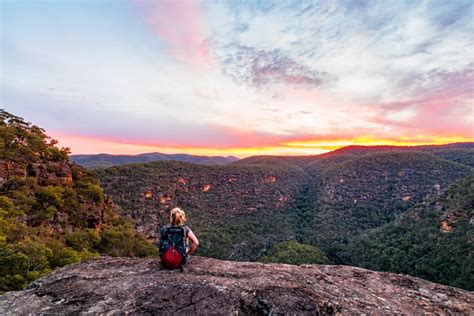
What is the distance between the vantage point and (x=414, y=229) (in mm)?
49688

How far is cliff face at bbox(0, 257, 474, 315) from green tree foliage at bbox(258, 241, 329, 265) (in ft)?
175

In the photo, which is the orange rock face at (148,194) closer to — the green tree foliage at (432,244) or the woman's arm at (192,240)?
the green tree foliage at (432,244)

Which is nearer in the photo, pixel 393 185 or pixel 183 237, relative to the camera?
pixel 183 237

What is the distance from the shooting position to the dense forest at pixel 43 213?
13.1m

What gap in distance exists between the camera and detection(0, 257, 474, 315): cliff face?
377 cm

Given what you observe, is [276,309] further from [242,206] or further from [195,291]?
[242,206]

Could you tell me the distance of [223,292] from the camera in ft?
13.2

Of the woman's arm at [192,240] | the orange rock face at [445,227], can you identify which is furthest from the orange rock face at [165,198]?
the woman's arm at [192,240]

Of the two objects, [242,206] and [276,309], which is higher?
[276,309]

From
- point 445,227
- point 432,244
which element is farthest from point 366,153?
point 432,244

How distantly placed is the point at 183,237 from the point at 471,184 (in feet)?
197

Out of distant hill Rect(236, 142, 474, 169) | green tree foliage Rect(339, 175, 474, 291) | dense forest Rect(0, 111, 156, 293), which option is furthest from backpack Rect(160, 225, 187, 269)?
distant hill Rect(236, 142, 474, 169)

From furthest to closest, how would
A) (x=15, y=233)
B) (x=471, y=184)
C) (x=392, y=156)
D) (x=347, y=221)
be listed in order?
(x=392, y=156), (x=347, y=221), (x=471, y=184), (x=15, y=233)

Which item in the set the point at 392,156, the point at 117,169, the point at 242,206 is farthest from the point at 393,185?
the point at 117,169
